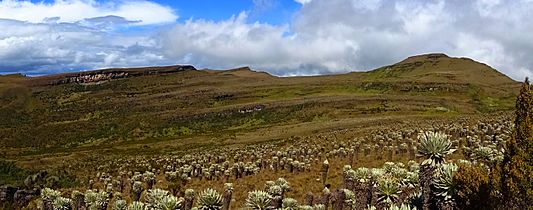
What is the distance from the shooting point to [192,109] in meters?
131

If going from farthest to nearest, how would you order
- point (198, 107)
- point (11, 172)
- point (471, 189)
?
point (198, 107) → point (11, 172) → point (471, 189)

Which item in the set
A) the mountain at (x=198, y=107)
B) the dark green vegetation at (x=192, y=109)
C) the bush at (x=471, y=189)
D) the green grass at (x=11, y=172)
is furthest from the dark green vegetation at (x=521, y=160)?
the mountain at (x=198, y=107)

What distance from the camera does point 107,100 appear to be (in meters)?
152

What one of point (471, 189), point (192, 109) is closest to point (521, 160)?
point (471, 189)

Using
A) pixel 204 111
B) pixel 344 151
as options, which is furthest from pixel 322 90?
pixel 344 151

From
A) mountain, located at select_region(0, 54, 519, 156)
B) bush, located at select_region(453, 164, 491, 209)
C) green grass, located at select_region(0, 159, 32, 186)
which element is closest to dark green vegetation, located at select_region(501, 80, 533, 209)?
bush, located at select_region(453, 164, 491, 209)

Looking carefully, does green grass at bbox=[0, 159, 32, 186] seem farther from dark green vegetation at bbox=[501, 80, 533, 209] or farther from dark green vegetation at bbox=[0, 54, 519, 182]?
dark green vegetation at bbox=[501, 80, 533, 209]

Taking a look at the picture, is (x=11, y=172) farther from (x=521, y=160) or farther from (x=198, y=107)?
(x=198, y=107)

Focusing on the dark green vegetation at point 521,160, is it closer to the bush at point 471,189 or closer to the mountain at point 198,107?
the bush at point 471,189

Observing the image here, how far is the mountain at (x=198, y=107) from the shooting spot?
94438 millimetres

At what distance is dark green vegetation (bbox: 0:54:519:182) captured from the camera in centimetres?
8800

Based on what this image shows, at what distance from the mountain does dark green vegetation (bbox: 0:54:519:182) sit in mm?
239

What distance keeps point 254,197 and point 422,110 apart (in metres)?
88.5

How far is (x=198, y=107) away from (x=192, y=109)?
461cm
